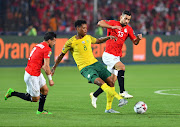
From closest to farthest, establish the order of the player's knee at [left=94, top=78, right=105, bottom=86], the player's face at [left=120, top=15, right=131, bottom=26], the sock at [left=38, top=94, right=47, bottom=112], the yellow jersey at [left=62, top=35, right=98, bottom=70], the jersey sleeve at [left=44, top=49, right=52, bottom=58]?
the player's knee at [left=94, top=78, right=105, bottom=86], the jersey sleeve at [left=44, top=49, right=52, bottom=58], the sock at [left=38, top=94, right=47, bottom=112], the yellow jersey at [left=62, top=35, right=98, bottom=70], the player's face at [left=120, top=15, right=131, bottom=26]

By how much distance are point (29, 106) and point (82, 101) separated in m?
1.60

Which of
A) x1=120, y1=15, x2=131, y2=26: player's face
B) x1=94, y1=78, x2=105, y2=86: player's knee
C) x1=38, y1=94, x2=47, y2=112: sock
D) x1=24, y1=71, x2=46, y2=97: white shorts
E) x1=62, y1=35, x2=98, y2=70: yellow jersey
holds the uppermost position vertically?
x1=120, y1=15, x2=131, y2=26: player's face

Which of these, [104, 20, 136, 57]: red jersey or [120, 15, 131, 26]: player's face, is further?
[104, 20, 136, 57]: red jersey

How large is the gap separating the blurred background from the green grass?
5.16 m

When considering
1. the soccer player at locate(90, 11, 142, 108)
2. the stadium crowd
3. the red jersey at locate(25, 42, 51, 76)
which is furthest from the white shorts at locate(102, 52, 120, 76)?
the stadium crowd

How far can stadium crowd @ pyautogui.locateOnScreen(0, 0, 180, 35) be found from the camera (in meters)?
23.2

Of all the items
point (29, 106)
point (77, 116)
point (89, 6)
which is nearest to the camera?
point (77, 116)

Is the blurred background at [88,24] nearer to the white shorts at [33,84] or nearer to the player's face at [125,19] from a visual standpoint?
the player's face at [125,19]

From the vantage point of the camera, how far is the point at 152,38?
2597 centimetres

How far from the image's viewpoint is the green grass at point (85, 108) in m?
8.02

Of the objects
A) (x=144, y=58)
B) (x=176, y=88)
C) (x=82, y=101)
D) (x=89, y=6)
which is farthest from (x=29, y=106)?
(x=89, y=6)

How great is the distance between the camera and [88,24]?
26.1 metres

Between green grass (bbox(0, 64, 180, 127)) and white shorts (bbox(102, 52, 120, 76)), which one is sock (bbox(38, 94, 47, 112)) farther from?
white shorts (bbox(102, 52, 120, 76))

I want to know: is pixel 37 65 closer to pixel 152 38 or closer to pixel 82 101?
pixel 82 101
